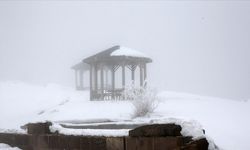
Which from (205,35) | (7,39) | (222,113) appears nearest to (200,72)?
(205,35)

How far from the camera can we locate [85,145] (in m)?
5.77

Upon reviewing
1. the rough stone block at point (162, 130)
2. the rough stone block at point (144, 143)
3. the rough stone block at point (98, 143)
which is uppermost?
the rough stone block at point (162, 130)

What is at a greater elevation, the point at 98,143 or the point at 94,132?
the point at 94,132

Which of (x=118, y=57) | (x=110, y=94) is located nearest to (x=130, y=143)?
(x=118, y=57)

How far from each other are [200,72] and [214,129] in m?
130

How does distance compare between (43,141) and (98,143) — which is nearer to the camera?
(98,143)

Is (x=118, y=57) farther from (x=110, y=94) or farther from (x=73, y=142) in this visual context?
(x=73, y=142)

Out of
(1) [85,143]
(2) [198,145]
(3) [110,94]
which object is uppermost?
(2) [198,145]

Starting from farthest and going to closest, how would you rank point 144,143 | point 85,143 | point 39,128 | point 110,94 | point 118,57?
1. point 110,94
2. point 118,57
3. point 39,128
4. point 85,143
5. point 144,143

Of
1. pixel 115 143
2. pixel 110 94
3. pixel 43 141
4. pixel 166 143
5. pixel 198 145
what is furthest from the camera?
pixel 110 94

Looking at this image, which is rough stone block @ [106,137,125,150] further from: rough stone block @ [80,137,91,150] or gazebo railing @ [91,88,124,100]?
gazebo railing @ [91,88,124,100]

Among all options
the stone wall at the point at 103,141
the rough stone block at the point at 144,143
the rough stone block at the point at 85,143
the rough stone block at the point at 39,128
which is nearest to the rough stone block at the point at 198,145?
the stone wall at the point at 103,141

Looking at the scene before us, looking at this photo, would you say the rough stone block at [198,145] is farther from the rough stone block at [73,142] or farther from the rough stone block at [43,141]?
the rough stone block at [43,141]

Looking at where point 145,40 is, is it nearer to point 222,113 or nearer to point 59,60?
point 59,60
